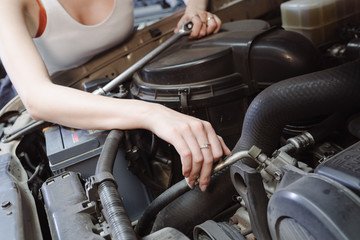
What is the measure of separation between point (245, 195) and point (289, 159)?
0.12 meters

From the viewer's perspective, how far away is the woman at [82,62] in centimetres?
79

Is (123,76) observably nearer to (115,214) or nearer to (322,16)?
(115,214)

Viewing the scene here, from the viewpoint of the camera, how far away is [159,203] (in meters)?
0.96

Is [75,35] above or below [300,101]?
above

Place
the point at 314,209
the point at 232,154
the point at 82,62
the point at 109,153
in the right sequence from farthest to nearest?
the point at 82,62 → the point at 109,153 → the point at 232,154 → the point at 314,209

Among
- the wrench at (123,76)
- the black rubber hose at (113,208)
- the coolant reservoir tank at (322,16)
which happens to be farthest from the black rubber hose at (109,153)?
the coolant reservoir tank at (322,16)

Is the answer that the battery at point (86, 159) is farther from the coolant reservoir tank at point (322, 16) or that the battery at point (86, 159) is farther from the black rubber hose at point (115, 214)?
the coolant reservoir tank at point (322, 16)

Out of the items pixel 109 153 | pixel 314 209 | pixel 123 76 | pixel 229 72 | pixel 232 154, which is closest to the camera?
pixel 314 209

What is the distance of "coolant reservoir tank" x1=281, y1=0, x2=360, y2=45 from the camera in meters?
1.35

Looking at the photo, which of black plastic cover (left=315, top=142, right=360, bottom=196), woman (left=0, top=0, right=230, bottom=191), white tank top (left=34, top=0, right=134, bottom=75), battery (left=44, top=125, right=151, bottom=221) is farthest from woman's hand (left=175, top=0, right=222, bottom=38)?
black plastic cover (left=315, top=142, right=360, bottom=196)

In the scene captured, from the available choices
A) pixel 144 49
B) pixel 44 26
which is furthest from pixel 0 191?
pixel 144 49

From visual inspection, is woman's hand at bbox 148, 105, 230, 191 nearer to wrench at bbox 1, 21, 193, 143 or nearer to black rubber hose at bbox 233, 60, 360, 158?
black rubber hose at bbox 233, 60, 360, 158

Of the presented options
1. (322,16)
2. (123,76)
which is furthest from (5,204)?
(322,16)

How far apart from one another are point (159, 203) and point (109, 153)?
0.61 feet
